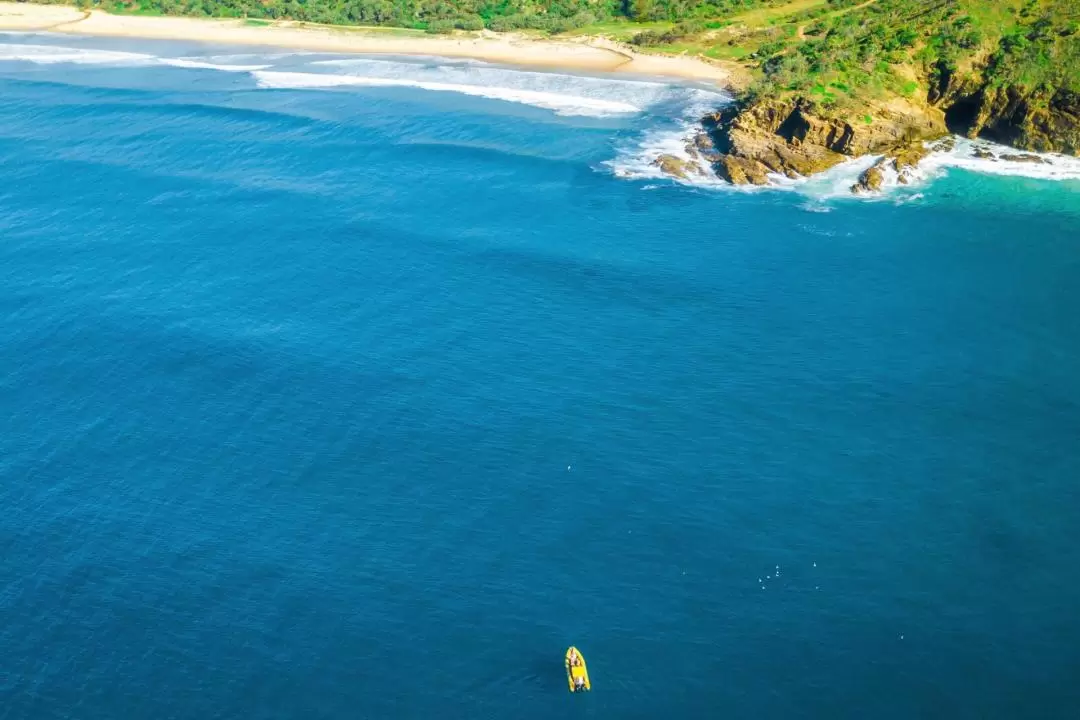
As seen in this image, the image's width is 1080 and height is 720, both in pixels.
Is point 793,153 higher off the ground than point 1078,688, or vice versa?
point 793,153

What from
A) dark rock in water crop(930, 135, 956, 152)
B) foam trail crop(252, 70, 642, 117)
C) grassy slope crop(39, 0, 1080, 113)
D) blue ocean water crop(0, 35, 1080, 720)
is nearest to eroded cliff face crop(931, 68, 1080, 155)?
grassy slope crop(39, 0, 1080, 113)

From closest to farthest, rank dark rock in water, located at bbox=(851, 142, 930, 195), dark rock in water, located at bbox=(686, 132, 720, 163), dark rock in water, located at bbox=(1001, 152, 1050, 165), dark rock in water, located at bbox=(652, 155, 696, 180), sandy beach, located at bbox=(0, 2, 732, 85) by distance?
1. dark rock in water, located at bbox=(851, 142, 930, 195)
2. dark rock in water, located at bbox=(1001, 152, 1050, 165)
3. dark rock in water, located at bbox=(652, 155, 696, 180)
4. dark rock in water, located at bbox=(686, 132, 720, 163)
5. sandy beach, located at bbox=(0, 2, 732, 85)

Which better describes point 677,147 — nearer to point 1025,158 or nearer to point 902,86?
point 902,86

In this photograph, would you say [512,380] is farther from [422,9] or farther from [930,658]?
[422,9]

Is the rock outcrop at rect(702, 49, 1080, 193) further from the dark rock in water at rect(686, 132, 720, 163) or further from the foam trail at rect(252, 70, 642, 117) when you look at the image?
the foam trail at rect(252, 70, 642, 117)

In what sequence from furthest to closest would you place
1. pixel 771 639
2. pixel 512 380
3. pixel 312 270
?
pixel 312 270 → pixel 512 380 → pixel 771 639

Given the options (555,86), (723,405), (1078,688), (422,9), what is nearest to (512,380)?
(723,405)
